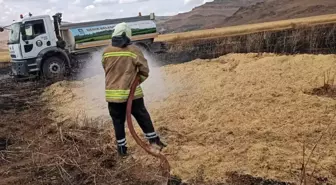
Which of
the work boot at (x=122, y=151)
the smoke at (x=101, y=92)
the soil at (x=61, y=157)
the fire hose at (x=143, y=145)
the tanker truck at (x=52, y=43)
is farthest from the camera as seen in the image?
the tanker truck at (x=52, y=43)

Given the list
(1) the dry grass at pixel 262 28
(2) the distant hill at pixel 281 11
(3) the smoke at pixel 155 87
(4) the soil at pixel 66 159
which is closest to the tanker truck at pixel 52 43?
(3) the smoke at pixel 155 87

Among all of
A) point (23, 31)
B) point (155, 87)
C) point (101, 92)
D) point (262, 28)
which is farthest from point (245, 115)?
point (262, 28)

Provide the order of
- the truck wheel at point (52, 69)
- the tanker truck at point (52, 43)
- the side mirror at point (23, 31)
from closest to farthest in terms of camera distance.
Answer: the side mirror at point (23, 31) < the tanker truck at point (52, 43) < the truck wheel at point (52, 69)

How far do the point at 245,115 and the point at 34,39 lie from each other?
10587mm

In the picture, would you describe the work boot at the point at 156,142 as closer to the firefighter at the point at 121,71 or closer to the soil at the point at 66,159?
the soil at the point at 66,159

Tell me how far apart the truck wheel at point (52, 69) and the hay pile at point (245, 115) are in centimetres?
479

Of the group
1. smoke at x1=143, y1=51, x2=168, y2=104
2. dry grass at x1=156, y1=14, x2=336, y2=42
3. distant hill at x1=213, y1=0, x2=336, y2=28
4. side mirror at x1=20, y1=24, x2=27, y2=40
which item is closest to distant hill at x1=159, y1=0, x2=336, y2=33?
distant hill at x1=213, y1=0, x2=336, y2=28

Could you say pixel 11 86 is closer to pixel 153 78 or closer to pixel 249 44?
pixel 153 78

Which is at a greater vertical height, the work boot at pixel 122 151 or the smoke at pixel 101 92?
the work boot at pixel 122 151

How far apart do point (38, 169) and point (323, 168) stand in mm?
3393

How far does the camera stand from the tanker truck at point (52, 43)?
46.3 feet

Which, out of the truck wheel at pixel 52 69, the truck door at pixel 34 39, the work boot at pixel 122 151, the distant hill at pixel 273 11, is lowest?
the distant hill at pixel 273 11

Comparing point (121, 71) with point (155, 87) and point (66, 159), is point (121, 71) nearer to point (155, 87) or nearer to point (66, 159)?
point (66, 159)

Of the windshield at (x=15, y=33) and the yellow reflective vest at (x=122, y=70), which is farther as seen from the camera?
the windshield at (x=15, y=33)
